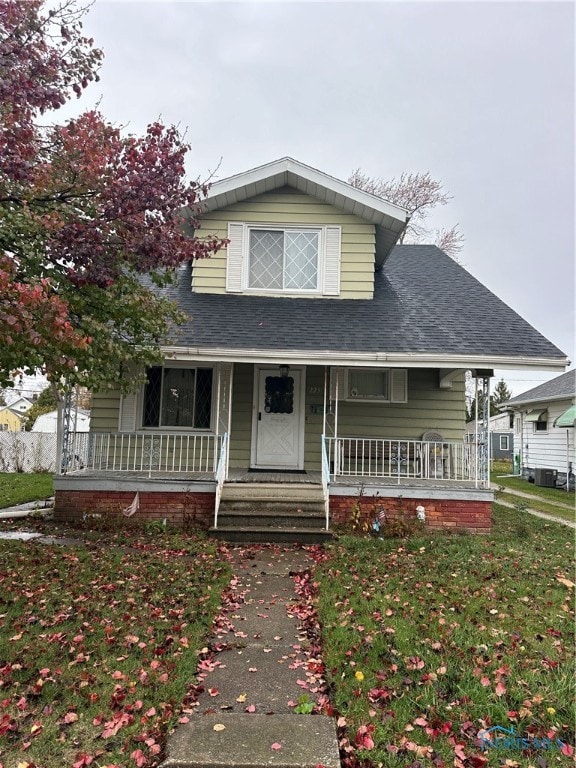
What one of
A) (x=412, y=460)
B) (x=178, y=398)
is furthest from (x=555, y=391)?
(x=178, y=398)

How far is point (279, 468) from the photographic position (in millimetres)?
10133

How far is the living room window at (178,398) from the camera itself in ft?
33.5

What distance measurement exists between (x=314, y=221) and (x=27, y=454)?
42.9 ft

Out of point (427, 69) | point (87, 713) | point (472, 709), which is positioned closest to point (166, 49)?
point (427, 69)

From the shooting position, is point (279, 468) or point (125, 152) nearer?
point (125, 152)

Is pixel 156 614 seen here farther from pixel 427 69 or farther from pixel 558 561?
pixel 427 69

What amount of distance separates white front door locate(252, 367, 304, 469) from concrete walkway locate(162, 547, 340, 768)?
4.69 m

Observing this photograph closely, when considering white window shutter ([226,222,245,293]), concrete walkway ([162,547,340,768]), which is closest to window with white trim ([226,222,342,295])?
white window shutter ([226,222,245,293])

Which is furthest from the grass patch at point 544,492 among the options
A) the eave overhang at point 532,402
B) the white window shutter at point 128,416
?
the white window shutter at point 128,416

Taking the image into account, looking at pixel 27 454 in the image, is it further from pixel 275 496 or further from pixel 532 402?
pixel 532 402

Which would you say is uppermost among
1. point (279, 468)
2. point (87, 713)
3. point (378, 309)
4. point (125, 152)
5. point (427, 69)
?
point (427, 69)

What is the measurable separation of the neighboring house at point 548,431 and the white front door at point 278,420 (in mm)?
9446

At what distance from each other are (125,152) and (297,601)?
→ 5445mm

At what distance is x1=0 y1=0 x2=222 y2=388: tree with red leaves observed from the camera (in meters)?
5.07
